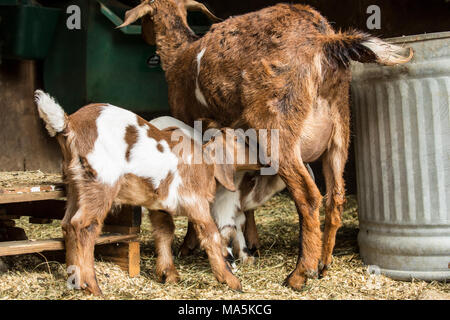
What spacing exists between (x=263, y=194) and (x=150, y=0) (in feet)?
5.77

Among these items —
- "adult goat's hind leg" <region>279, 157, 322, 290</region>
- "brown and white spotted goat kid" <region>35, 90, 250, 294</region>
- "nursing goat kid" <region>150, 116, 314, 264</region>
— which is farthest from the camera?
"nursing goat kid" <region>150, 116, 314, 264</region>

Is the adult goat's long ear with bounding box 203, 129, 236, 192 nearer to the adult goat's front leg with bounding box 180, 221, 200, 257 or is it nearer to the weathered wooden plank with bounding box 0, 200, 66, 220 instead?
the adult goat's front leg with bounding box 180, 221, 200, 257

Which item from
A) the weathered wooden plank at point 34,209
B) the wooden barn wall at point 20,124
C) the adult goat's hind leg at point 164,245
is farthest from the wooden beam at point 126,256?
the wooden barn wall at point 20,124

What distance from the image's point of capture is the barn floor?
3.27 metres

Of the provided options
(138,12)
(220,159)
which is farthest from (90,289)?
(138,12)

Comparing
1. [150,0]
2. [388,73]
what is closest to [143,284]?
[388,73]

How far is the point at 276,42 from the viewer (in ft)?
11.5

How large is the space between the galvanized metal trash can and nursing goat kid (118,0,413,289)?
20 cm

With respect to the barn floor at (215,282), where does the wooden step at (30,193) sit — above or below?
above

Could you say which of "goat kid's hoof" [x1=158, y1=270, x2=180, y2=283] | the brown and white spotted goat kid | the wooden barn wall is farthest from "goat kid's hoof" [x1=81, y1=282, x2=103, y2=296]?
the wooden barn wall

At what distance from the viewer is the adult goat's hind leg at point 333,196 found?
3.78 meters

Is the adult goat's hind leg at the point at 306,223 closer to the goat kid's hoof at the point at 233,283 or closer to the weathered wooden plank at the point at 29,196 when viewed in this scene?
the goat kid's hoof at the point at 233,283

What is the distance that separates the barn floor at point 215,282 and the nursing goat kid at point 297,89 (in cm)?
18

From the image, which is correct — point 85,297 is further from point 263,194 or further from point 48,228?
point 48,228
